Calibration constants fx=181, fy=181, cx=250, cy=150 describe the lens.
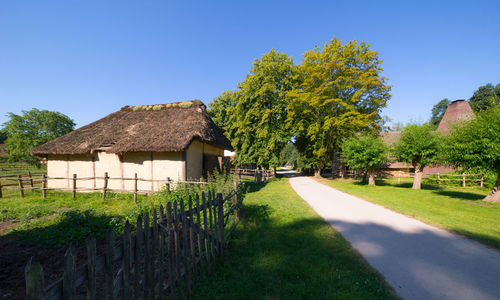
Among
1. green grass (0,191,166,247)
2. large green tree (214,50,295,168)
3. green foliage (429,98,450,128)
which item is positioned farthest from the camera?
green foliage (429,98,450,128)

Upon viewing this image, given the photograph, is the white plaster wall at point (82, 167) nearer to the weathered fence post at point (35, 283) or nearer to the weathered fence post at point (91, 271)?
the weathered fence post at point (91, 271)

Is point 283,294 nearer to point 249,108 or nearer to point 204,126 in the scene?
point 204,126

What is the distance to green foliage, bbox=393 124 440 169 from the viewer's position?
12758 millimetres

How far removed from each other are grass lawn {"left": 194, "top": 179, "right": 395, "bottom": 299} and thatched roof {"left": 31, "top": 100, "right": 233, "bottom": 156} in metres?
6.30

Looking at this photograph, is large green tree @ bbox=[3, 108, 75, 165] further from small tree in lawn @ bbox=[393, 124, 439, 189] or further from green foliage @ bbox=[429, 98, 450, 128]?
green foliage @ bbox=[429, 98, 450, 128]

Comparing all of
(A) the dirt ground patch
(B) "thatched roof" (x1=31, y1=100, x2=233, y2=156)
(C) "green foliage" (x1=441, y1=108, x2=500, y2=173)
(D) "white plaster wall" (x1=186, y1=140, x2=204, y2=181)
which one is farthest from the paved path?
(B) "thatched roof" (x1=31, y1=100, x2=233, y2=156)

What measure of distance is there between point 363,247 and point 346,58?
64.9 ft

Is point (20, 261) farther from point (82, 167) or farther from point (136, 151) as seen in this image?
point (82, 167)

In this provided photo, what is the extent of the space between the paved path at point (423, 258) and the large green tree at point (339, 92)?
14302 mm

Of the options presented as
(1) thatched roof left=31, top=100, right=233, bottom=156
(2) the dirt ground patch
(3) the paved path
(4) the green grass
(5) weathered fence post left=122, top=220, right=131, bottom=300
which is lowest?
(3) the paved path

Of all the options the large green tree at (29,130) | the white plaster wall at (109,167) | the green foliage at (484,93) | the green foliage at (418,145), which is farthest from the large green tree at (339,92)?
the large green tree at (29,130)

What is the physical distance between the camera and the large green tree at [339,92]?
719 inches

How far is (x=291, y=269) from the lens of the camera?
3299mm

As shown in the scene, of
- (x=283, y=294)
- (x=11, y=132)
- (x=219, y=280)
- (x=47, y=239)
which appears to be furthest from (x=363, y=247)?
(x=11, y=132)
